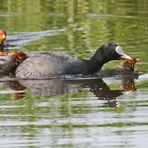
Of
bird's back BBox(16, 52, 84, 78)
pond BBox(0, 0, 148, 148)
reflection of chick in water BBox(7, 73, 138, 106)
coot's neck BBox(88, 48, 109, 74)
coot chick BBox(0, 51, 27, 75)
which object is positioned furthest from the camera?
coot's neck BBox(88, 48, 109, 74)

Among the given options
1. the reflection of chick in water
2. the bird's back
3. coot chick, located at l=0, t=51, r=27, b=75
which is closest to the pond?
the reflection of chick in water

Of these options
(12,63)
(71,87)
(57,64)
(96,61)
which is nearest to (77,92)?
(71,87)

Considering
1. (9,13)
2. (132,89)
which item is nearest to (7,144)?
(132,89)

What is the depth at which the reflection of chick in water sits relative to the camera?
12539 millimetres

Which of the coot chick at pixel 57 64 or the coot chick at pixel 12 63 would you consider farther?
the coot chick at pixel 12 63

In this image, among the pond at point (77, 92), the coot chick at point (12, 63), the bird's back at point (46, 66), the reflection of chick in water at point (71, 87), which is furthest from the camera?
the coot chick at point (12, 63)

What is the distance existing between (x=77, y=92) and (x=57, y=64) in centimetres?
144

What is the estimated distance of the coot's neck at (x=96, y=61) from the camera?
14.4 meters

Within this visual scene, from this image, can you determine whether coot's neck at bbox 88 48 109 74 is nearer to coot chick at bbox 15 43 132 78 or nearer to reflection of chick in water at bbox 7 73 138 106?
coot chick at bbox 15 43 132 78

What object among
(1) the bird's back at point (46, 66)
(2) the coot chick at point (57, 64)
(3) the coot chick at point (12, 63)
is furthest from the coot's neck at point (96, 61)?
(3) the coot chick at point (12, 63)

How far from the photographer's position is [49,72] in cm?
1397

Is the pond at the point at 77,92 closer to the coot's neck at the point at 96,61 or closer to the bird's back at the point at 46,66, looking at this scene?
the bird's back at the point at 46,66

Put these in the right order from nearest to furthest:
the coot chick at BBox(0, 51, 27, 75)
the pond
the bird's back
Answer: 1. the pond
2. the bird's back
3. the coot chick at BBox(0, 51, 27, 75)

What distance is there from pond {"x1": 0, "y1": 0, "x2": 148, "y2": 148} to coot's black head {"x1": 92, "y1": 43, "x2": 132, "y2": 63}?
1.33ft
